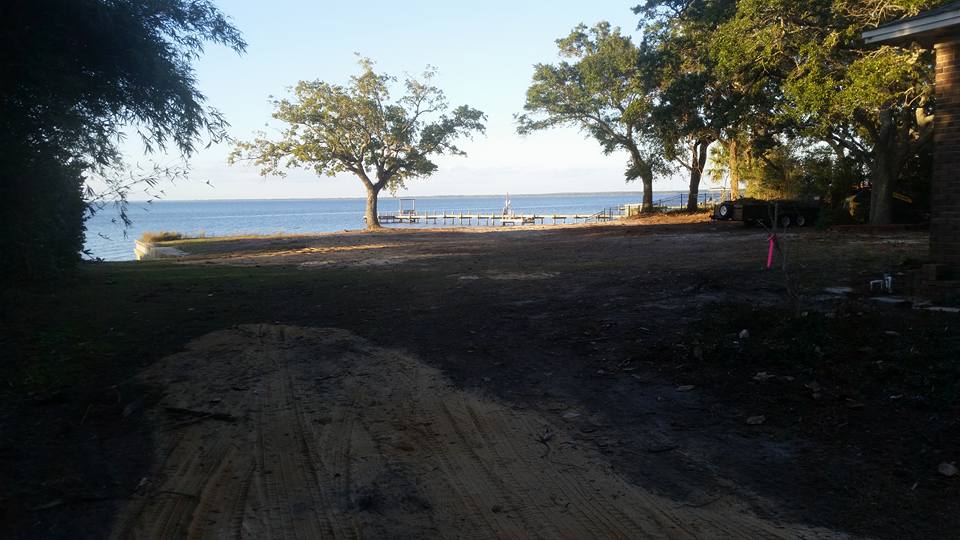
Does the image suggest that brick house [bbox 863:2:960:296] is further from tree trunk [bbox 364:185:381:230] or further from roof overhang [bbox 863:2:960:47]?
tree trunk [bbox 364:185:381:230]

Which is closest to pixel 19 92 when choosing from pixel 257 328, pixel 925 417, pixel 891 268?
pixel 257 328

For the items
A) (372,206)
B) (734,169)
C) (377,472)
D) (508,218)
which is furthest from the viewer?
(508,218)

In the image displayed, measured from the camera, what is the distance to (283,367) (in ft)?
24.2

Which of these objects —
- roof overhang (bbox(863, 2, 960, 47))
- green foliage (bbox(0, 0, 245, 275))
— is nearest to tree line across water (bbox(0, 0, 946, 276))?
green foliage (bbox(0, 0, 245, 275))

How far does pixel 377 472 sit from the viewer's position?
185 inches

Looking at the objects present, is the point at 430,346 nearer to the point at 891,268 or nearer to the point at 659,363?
the point at 659,363

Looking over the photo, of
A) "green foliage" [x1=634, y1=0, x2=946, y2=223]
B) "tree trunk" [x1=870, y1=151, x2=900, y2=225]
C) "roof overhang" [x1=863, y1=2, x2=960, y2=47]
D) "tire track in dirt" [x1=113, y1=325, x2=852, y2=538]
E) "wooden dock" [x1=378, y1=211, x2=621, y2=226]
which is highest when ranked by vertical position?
"green foliage" [x1=634, y1=0, x2=946, y2=223]

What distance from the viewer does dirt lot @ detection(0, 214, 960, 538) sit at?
4.09m

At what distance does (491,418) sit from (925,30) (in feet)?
25.2

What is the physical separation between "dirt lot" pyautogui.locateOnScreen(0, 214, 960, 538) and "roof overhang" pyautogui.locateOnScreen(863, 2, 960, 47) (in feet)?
11.5

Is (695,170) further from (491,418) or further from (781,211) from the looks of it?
(491,418)

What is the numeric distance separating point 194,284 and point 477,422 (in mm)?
10378

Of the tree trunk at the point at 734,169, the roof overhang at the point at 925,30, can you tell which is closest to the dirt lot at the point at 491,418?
the roof overhang at the point at 925,30

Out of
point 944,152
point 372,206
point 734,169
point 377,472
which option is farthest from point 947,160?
point 372,206
